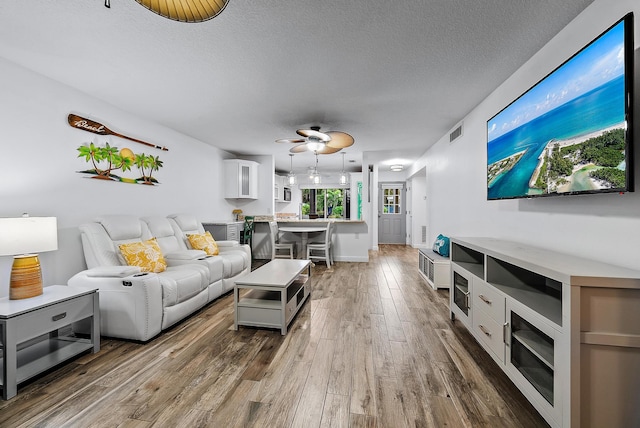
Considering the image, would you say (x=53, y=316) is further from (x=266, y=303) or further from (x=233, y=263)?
(x=233, y=263)

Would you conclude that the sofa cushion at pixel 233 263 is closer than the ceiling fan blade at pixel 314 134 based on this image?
No

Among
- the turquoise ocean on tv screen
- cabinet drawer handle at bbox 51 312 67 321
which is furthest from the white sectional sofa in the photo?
the turquoise ocean on tv screen

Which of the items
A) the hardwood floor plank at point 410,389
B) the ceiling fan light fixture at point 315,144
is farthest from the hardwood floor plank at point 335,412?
the ceiling fan light fixture at point 315,144

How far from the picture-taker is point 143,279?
2.33 metres

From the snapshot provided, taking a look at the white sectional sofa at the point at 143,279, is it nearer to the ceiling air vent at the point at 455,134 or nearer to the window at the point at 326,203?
the ceiling air vent at the point at 455,134

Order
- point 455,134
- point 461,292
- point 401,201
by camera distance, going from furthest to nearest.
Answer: point 401,201
point 455,134
point 461,292

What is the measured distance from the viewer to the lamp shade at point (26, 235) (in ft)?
5.99

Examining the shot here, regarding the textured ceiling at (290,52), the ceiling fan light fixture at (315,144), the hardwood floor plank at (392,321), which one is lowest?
the hardwood floor plank at (392,321)

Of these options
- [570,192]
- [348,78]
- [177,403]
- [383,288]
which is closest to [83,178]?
[177,403]

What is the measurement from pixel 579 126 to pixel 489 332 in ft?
4.67

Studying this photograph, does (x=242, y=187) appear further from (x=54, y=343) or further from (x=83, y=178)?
(x=54, y=343)

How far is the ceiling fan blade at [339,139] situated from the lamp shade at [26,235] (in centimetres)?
282

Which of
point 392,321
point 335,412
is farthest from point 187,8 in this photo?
point 392,321

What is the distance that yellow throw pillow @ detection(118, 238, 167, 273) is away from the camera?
110 inches
